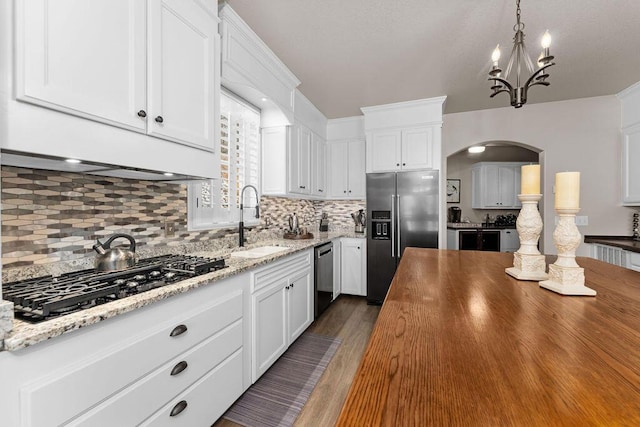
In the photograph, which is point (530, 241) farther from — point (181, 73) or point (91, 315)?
point (181, 73)

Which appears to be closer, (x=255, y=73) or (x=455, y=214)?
(x=255, y=73)

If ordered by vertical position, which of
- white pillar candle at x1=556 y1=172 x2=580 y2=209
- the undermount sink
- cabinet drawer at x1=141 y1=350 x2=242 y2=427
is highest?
white pillar candle at x1=556 y1=172 x2=580 y2=209

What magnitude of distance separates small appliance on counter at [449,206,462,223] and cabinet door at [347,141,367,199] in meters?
3.68

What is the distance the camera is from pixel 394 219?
362cm

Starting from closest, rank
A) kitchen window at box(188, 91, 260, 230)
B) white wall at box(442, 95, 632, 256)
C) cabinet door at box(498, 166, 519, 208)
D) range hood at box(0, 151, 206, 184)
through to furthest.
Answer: range hood at box(0, 151, 206, 184), kitchen window at box(188, 91, 260, 230), white wall at box(442, 95, 632, 256), cabinet door at box(498, 166, 519, 208)

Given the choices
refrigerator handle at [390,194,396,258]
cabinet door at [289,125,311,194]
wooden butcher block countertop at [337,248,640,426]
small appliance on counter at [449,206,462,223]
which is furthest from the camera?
small appliance on counter at [449,206,462,223]

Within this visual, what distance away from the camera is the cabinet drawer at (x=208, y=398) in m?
1.26

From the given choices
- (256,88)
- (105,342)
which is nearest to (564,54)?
(256,88)

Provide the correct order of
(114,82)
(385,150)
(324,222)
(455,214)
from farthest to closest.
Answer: (455,214) → (324,222) → (385,150) → (114,82)

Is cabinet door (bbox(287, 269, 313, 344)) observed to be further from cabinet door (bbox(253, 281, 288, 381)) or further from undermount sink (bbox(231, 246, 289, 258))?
undermount sink (bbox(231, 246, 289, 258))

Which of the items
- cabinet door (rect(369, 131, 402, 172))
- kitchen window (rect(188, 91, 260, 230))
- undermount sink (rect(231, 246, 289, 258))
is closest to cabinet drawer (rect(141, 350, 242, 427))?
undermount sink (rect(231, 246, 289, 258))

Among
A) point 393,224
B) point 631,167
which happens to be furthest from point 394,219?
point 631,167

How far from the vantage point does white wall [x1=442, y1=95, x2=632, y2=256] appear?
3.46 m

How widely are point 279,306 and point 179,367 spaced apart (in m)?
0.99
